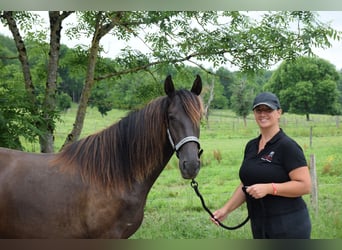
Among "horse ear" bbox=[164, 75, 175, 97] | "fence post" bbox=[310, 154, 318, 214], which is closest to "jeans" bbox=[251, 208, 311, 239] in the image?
"horse ear" bbox=[164, 75, 175, 97]

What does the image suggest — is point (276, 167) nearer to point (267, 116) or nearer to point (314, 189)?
point (267, 116)

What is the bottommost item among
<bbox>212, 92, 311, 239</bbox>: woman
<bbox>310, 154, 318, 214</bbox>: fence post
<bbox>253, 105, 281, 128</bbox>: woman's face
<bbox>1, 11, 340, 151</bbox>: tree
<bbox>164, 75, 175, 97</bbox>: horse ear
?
<bbox>310, 154, 318, 214</bbox>: fence post

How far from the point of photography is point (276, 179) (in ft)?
5.84

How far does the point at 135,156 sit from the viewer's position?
2006 mm

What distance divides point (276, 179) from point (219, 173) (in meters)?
1.41

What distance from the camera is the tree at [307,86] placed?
10.2ft

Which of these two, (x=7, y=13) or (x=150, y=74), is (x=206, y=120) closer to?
(x=150, y=74)

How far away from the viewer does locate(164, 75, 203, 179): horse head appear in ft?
6.13

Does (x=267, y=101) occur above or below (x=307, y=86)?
below

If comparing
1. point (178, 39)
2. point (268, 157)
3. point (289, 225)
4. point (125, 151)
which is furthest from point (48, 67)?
point (289, 225)

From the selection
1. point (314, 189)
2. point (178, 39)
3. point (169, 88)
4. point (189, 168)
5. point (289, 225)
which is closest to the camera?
point (289, 225)

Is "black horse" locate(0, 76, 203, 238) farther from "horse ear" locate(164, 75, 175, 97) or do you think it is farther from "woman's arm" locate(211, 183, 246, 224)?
"woman's arm" locate(211, 183, 246, 224)

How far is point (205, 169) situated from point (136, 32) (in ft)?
4.37

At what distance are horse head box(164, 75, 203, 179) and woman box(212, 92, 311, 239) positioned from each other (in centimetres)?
27
